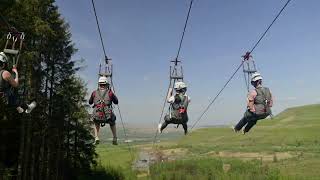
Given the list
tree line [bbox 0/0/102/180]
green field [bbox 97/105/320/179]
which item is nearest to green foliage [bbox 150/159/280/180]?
green field [bbox 97/105/320/179]

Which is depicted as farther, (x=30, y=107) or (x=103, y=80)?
(x=103, y=80)

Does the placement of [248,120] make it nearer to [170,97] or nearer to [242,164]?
[170,97]

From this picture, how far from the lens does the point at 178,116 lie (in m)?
17.3

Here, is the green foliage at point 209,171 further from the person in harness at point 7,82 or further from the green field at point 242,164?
the person in harness at point 7,82

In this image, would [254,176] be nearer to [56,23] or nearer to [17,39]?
[56,23]

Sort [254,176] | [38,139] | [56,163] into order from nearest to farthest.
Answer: [38,139]
[56,163]
[254,176]

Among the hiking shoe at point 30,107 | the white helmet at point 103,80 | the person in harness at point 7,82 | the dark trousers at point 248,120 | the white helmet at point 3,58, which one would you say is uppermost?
the white helmet at point 103,80

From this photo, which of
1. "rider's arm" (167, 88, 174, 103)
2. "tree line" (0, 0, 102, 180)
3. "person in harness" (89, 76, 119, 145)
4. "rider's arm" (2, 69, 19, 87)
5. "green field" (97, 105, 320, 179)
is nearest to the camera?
"rider's arm" (2, 69, 19, 87)

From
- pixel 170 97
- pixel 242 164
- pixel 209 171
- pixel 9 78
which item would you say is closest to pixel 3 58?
pixel 9 78

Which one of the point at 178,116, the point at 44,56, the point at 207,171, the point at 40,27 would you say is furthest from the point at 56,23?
the point at 207,171

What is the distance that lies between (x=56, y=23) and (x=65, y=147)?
60.2 feet

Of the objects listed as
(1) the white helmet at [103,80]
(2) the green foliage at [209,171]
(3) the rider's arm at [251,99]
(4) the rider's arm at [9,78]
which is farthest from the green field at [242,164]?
(4) the rider's arm at [9,78]

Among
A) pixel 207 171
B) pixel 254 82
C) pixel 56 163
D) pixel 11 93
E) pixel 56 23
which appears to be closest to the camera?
pixel 11 93

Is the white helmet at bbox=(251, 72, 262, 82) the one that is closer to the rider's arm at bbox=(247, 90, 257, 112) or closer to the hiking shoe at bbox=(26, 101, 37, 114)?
the rider's arm at bbox=(247, 90, 257, 112)
